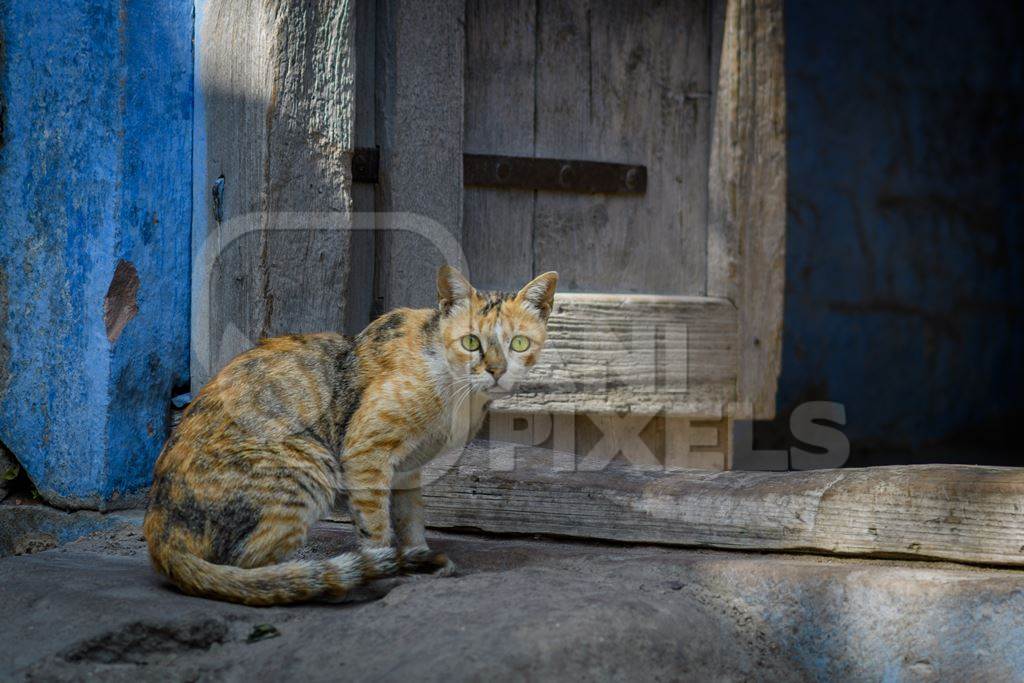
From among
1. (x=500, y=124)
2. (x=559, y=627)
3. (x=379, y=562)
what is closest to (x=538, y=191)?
(x=500, y=124)

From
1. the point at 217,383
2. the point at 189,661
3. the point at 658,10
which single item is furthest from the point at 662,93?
the point at 189,661

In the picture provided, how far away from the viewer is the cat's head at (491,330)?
2.95 metres

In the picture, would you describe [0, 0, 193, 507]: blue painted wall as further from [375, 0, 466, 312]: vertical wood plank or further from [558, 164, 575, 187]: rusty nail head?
[558, 164, 575, 187]: rusty nail head

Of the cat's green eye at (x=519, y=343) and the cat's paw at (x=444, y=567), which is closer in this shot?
the cat's paw at (x=444, y=567)

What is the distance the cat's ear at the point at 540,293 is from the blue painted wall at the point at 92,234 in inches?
51.8

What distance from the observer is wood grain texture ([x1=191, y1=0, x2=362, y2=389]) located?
11.1 feet

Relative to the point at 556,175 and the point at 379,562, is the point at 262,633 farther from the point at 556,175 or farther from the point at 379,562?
the point at 556,175

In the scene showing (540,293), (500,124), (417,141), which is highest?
(500,124)

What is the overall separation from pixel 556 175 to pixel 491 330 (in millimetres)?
1254

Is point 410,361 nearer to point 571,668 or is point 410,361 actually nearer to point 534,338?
point 534,338

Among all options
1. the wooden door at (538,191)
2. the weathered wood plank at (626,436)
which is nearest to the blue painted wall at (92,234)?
the wooden door at (538,191)

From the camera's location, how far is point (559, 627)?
7.32ft

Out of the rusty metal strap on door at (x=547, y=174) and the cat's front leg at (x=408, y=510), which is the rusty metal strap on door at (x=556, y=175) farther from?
the cat's front leg at (x=408, y=510)

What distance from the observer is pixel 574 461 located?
11.5 feet
